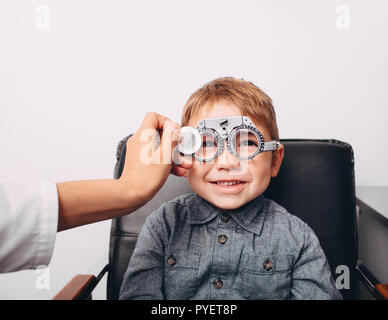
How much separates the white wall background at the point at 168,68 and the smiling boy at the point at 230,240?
389 mm

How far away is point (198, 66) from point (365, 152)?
0.70 m

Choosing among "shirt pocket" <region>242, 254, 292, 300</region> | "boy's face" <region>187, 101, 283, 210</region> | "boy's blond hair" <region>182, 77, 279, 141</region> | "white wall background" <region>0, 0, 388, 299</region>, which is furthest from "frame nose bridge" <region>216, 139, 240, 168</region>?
"white wall background" <region>0, 0, 388, 299</region>

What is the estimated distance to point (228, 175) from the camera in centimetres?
75

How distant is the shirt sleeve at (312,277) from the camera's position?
0.75m

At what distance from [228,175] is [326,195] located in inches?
14.7

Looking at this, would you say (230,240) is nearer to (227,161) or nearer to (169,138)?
(227,161)

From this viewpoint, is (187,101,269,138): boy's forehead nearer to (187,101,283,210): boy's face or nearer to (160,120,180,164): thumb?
(187,101,283,210): boy's face

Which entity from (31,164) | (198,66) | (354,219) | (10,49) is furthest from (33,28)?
(354,219)

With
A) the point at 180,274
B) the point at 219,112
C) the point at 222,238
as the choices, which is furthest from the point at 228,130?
the point at 180,274

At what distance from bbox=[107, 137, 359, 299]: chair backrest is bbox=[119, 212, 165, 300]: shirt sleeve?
0.71ft

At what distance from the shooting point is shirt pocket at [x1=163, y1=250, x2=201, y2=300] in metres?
0.78

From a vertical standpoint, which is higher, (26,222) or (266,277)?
(26,222)

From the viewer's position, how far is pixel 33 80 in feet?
4.09
